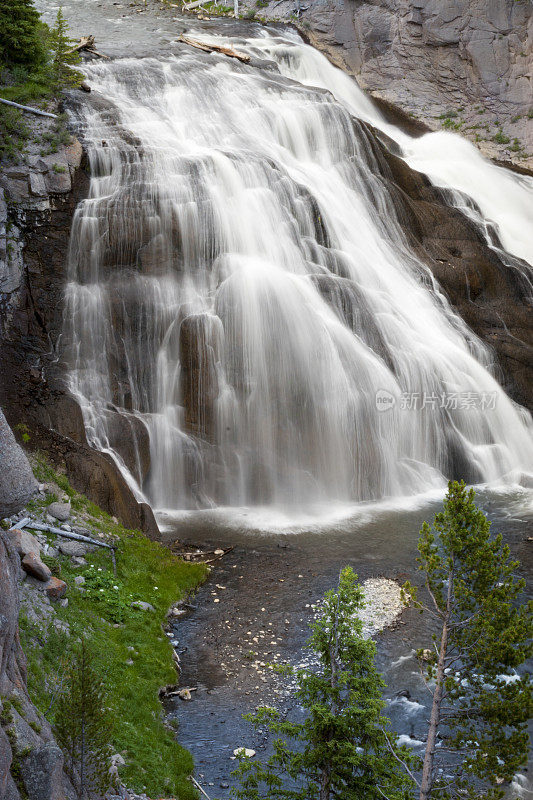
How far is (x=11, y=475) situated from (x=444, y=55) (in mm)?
45369

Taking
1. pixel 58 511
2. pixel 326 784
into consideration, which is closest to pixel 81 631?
pixel 58 511

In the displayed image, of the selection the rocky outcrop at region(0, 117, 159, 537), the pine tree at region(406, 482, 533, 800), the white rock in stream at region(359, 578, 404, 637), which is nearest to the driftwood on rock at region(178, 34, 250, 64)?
the rocky outcrop at region(0, 117, 159, 537)

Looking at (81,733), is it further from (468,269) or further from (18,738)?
(468,269)

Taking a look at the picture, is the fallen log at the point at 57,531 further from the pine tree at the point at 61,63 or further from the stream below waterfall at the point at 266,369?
the pine tree at the point at 61,63

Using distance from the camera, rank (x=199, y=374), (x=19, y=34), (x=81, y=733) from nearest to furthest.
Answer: (x=81, y=733), (x=199, y=374), (x=19, y=34)

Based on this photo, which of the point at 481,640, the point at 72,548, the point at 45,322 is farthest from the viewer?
the point at 45,322

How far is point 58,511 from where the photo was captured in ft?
48.6

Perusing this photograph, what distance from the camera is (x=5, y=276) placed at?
65.4 ft

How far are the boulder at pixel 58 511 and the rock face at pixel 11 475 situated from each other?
24.6 ft

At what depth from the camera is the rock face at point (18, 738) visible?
6.04 meters

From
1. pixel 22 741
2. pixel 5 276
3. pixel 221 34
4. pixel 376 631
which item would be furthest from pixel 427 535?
pixel 221 34

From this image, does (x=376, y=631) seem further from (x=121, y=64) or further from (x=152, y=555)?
(x=121, y=64)

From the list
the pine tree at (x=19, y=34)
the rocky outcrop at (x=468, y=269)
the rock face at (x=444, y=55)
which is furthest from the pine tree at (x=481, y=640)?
the rock face at (x=444, y=55)

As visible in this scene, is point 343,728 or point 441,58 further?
point 441,58
